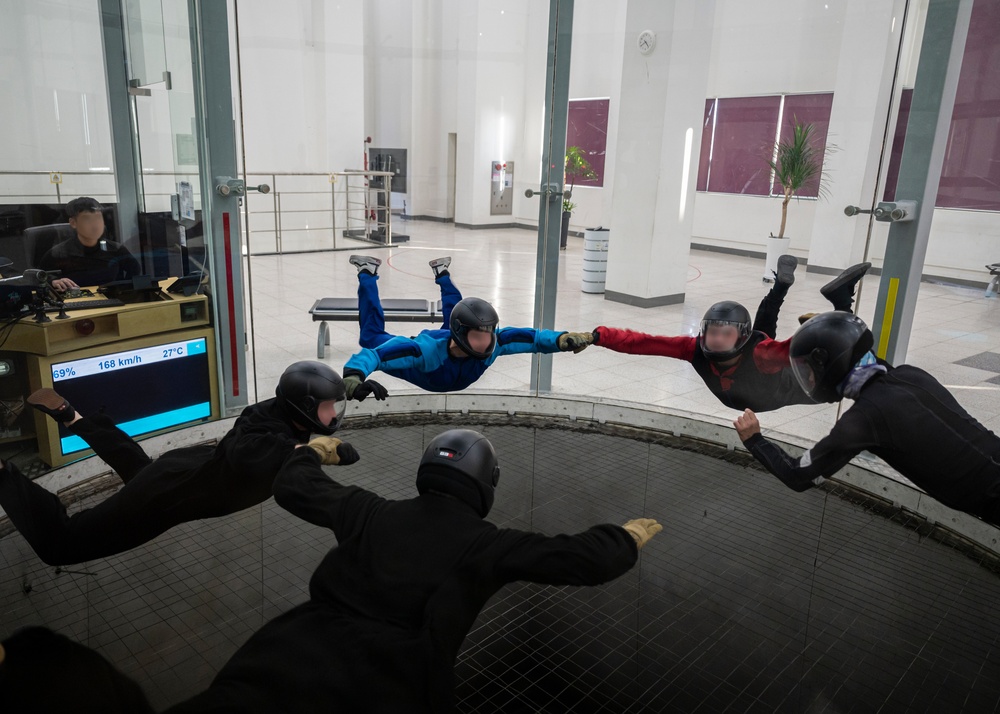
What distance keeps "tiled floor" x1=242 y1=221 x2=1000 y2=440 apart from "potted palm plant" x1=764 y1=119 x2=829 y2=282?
23 cm

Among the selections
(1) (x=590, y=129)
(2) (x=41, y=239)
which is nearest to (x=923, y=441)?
(1) (x=590, y=129)

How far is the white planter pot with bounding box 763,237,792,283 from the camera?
4.65 meters

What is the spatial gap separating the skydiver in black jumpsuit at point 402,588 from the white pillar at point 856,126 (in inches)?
113

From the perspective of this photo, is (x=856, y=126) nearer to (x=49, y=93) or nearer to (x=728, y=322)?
(x=728, y=322)

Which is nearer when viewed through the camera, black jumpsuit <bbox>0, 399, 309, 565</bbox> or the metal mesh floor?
the metal mesh floor

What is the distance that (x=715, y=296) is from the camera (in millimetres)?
4965

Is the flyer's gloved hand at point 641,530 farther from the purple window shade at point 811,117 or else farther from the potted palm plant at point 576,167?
the potted palm plant at point 576,167

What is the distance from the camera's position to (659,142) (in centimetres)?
538

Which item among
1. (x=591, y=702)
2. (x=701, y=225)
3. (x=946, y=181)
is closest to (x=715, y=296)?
(x=701, y=225)

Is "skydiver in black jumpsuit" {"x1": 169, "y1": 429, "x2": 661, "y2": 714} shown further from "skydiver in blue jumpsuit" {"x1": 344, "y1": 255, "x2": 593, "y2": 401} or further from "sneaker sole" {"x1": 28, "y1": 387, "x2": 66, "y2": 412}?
"sneaker sole" {"x1": 28, "y1": 387, "x2": 66, "y2": 412}

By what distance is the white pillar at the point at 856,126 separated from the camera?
13.9 ft

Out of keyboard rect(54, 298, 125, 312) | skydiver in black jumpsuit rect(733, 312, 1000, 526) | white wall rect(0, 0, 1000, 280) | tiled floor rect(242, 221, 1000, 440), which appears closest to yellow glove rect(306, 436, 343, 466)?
skydiver in black jumpsuit rect(733, 312, 1000, 526)

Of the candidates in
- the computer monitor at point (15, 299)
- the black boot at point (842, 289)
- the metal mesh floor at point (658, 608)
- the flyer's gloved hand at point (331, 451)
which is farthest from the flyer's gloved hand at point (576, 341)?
the computer monitor at point (15, 299)

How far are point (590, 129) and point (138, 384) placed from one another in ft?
12.3
